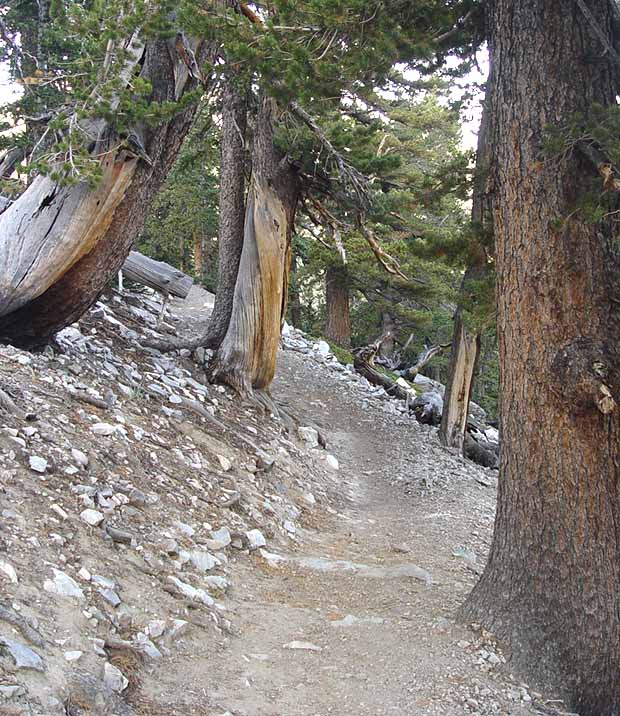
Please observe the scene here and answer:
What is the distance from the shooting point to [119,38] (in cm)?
680

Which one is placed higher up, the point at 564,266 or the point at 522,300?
the point at 564,266

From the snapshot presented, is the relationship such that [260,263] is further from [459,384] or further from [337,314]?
[337,314]

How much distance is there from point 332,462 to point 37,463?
608 centimetres

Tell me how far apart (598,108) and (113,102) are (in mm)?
5067

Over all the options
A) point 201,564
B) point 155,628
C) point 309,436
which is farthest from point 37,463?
point 309,436

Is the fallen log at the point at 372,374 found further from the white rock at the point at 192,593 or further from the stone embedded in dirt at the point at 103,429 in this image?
the white rock at the point at 192,593

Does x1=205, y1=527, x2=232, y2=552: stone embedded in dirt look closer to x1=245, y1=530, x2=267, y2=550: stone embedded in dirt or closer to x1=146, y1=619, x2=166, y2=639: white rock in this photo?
x1=245, y1=530, x2=267, y2=550: stone embedded in dirt

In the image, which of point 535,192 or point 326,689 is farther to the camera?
point 535,192

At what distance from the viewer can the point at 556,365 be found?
466 centimetres

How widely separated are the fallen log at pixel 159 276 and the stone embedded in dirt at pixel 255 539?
20.5 ft

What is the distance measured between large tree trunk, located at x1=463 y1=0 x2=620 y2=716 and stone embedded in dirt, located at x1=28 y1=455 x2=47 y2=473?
3450mm

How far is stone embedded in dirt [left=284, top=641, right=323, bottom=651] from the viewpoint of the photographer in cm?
468

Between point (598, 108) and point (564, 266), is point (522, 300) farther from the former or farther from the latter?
point (598, 108)

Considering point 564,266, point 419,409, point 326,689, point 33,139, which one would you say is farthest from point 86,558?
point 419,409
